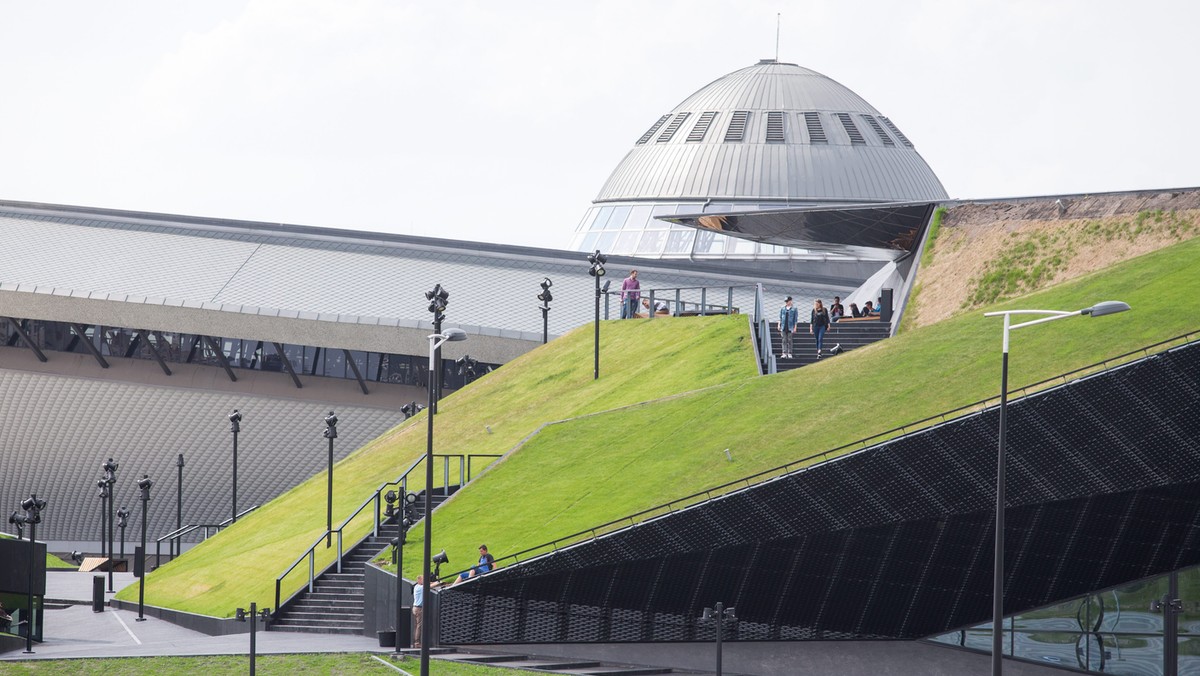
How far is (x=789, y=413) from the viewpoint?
35.9m

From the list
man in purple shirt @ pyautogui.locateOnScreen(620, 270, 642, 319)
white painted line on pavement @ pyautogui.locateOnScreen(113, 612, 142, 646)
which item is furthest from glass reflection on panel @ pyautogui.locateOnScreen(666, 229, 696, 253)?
white painted line on pavement @ pyautogui.locateOnScreen(113, 612, 142, 646)

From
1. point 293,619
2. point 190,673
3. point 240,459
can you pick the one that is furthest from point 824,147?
point 190,673

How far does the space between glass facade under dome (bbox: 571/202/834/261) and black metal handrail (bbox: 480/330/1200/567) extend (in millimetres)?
43578

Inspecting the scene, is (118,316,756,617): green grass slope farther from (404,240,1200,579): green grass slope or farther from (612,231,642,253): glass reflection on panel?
(612,231,642,253): glass reflection on panel

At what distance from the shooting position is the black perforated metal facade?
3069 centimetres

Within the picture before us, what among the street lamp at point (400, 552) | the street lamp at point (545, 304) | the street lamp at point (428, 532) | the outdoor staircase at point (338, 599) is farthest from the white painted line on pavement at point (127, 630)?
the street lamp at point (545, 304)

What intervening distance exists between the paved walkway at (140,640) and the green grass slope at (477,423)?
127 centimetres

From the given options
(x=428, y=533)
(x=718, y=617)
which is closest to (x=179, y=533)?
(x=428, y=533)

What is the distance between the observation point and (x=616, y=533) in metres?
31.7

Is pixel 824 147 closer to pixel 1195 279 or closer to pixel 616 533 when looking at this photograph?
pixel 1195 279

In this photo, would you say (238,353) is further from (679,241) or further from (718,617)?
(718,617)

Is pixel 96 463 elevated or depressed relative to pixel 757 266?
depressed

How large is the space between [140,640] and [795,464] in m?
14.4

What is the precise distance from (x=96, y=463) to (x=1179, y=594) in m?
51.3
